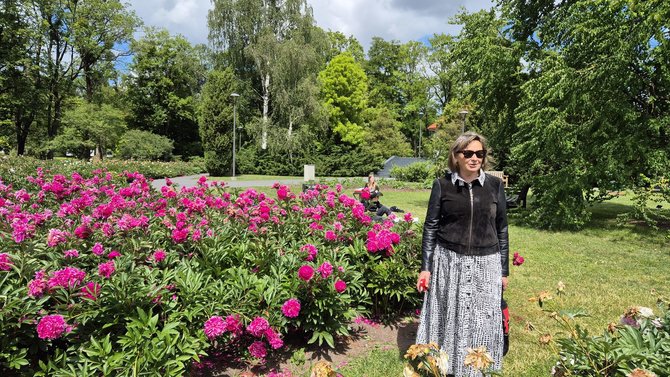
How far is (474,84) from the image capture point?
1172cm

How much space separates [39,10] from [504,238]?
36.9 m

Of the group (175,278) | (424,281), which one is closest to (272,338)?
(175,278)

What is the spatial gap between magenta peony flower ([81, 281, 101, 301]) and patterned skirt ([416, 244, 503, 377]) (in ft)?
6.85

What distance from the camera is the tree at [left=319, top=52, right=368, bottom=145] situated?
33.9m

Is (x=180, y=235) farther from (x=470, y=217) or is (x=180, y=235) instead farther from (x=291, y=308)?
(x=470, y=217)

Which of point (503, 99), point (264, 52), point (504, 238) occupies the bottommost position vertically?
point (504, 238)

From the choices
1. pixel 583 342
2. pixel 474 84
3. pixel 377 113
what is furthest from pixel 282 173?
pixel 583 342

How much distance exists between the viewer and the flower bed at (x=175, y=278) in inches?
82.9

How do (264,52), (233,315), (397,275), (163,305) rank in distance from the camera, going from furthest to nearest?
→ 1. (264,52)
2. (397,275)
3. (233,315)
4. (163,305)

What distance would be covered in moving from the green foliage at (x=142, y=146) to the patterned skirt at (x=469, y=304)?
3022 cm

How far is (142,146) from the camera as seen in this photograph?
29312 mm

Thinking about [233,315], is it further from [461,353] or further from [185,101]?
[185,101]

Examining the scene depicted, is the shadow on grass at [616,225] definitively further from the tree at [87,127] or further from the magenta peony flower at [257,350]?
the tree at [87,127]

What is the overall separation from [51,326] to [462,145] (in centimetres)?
254
